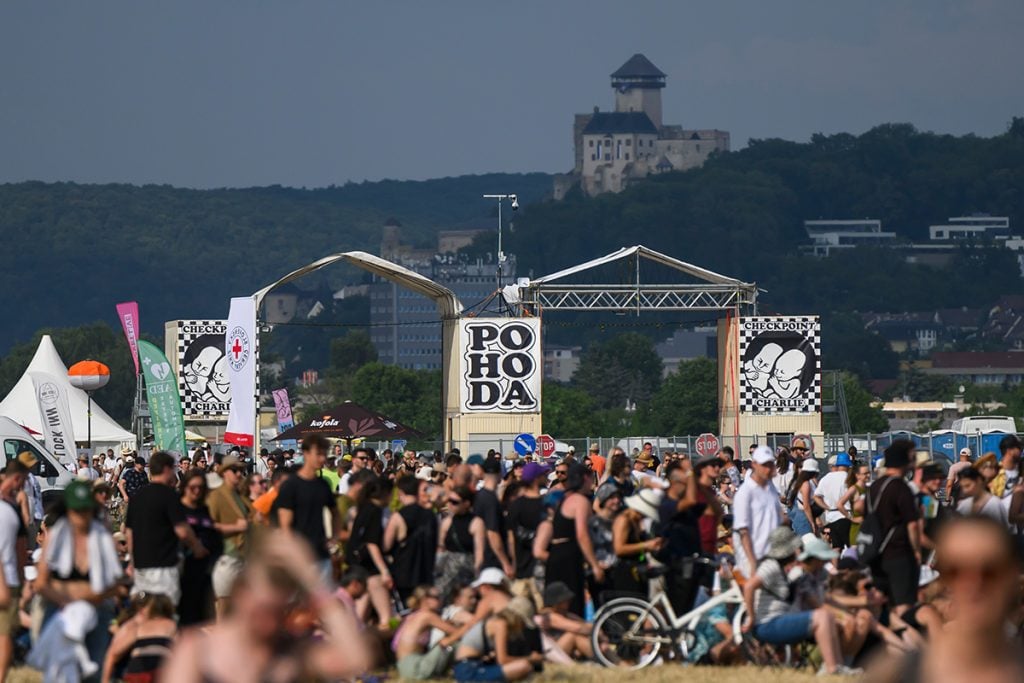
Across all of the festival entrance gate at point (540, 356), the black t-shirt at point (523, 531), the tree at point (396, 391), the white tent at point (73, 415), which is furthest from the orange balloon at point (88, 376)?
the tree at point (396, 391)

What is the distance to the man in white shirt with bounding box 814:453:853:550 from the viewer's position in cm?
1670

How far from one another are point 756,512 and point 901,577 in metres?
0.98

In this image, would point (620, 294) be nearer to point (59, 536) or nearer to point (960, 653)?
point (59, 536)

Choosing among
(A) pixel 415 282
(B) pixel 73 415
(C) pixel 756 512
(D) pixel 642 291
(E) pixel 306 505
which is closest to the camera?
(E) pixel 306 505

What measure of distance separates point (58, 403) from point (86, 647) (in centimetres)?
2015

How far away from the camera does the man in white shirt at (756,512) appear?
12352mm

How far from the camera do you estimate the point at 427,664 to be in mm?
11898

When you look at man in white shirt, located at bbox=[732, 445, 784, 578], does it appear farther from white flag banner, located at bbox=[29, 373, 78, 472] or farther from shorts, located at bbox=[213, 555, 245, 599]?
white flag banner, located at bbox=[29, 373, 78, 472]

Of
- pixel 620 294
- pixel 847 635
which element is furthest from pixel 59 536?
pixel 620 294

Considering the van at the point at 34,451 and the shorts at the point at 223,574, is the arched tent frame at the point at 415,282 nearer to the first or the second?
the van at the point at 34,451

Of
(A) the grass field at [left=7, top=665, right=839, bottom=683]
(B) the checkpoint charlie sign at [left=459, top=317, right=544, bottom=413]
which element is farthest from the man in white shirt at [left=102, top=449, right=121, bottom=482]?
(A) the grass field at [left=7, top=665, right=839, bottom=683]

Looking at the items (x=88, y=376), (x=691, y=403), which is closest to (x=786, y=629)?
(x=88, y=376)

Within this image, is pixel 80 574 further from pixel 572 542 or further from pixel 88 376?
pixel 88 376

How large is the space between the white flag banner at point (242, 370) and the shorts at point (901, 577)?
21536 millimetres
